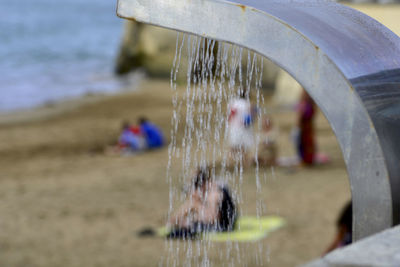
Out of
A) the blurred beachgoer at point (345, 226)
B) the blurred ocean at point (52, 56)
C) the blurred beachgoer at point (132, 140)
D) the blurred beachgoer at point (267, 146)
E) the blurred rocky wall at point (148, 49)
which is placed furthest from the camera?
the blurred ocean at point (52, 56)

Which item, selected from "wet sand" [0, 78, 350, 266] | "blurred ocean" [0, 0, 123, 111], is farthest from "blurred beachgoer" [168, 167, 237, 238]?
"blurred ocean" [0, 0, 123, 111]

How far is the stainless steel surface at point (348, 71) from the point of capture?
248 cm

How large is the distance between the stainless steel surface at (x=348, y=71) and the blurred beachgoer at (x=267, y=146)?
29.6ft

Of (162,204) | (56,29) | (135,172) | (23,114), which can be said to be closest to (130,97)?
(23,114)

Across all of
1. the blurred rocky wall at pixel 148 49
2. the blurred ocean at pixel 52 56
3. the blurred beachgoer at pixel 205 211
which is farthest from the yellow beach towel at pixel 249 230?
the blurred rocky wall at pixel 148 49

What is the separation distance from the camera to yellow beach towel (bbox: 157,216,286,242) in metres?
7.85

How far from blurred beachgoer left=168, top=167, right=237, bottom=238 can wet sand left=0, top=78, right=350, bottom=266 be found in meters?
0.29

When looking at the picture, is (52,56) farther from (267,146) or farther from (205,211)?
(205,211)

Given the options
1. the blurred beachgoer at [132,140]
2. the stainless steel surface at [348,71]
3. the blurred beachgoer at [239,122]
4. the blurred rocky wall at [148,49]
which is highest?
the blurred rocky wall at [148,49]

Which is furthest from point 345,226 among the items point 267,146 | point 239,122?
point 267,146

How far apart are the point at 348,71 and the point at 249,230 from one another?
5930mm

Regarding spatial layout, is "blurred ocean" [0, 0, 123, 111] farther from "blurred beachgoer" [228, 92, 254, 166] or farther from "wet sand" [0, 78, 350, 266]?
"blurred beachgoer" [228, 92, 254, 166]

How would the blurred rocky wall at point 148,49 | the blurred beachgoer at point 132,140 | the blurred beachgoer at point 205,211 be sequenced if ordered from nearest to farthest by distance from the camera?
the blurred beachgoer at point 205,211, the blurred beachgoer at point 132,140, the blurred rocky wall at point 148,49

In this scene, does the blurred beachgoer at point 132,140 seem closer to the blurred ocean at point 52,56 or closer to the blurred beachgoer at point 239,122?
the blurred beachgoer at point 239,122
